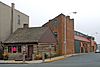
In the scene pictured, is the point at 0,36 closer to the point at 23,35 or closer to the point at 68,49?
the point at 23,35

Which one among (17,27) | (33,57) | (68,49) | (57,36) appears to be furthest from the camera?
(68,49)

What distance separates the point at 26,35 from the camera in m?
48.0

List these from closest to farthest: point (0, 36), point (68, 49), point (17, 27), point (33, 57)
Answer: point (33, 57)
point (0, 36)
point (17, 27)
point (68, 49)

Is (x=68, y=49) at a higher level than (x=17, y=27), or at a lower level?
lower

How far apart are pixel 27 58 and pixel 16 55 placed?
74.9 inches

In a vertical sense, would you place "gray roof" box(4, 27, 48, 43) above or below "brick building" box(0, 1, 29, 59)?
below

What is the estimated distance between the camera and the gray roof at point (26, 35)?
4599 cm

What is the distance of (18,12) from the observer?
5372 centimetres

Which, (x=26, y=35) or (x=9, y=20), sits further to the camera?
(x=9, y=20)

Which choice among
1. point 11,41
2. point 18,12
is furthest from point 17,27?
point 11,41

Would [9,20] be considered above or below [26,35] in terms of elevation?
above

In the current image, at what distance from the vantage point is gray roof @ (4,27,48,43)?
45994mm

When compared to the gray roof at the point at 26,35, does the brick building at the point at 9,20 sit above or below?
above

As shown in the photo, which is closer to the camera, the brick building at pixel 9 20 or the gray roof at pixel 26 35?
the gray roof at pixel 26 35
